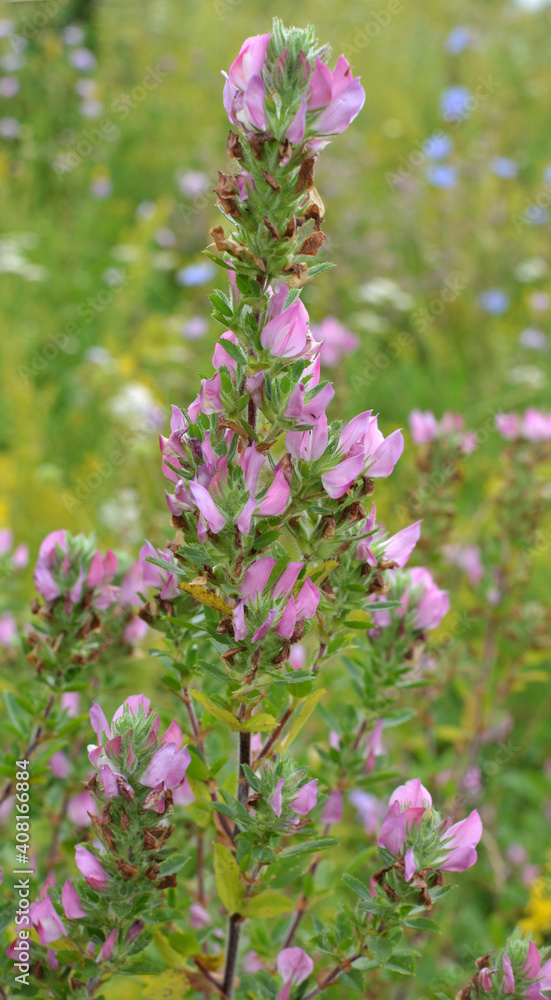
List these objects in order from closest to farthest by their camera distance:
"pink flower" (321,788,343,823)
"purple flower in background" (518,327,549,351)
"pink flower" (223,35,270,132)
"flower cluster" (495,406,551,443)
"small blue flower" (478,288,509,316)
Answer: "pink flower" (223,35,270,132), "pink flower" (321,788,343,823), "flower cluster" (495,406,551,443), "purple flower in background" (518,327,549,351), "small blue flower" (478,288,509,316)

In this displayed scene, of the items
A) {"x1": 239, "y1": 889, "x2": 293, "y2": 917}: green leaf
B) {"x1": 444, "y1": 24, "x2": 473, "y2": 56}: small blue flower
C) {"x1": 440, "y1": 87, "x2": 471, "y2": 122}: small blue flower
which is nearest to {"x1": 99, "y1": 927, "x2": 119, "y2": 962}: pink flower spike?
{"x1": 239, "y1": 889, "x2": 293, "y2": 917}: green leaf

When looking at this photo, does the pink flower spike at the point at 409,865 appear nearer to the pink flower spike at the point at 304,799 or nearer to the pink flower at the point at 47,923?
the pink flower spike at the point at 304,799

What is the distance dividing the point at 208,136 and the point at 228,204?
20.0 ft

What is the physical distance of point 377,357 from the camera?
13.9 ft

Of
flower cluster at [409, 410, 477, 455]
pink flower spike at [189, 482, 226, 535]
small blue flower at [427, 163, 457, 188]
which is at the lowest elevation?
pink flower spike at [189, 482, 226, 535]

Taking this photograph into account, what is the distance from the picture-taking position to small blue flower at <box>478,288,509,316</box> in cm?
484

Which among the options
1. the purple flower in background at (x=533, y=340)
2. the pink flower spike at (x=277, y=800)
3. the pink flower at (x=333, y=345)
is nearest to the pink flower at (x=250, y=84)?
the pink flower spike at (x=277, y=800)

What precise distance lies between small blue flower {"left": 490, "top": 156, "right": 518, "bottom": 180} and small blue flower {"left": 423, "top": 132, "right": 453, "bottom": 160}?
1.24ft

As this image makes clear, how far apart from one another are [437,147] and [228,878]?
5.89 metres

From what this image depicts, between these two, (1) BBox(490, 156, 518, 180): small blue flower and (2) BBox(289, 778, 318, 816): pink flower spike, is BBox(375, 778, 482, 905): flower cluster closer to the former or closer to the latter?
(2) BBox(289, 778, 318, 816): pink flower spike

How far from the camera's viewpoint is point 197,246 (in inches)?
222

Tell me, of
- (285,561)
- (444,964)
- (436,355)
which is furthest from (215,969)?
(436,355)

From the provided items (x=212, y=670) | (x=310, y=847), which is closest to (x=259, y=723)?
(x=212, y=670)

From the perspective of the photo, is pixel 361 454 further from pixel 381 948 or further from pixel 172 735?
pixel 381 948
